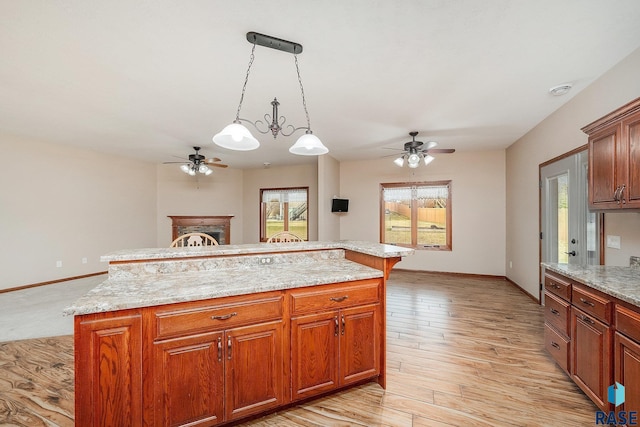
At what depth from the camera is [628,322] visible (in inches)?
59.0

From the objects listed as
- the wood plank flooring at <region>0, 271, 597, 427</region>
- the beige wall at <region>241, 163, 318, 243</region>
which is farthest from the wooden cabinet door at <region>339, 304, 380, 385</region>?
the beige wall at <region>241, 163, 318, 243</region>

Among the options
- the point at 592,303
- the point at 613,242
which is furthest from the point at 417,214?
the point at 592,303

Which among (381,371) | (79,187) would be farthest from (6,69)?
(381,371)

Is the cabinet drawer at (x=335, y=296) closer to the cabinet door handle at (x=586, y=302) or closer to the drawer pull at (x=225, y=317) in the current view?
the drawer pull at (x=225, y=317)

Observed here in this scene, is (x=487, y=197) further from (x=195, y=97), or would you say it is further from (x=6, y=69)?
(x=6, y=69)

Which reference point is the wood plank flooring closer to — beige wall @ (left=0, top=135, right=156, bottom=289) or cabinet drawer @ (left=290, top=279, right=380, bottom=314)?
cabinet drawer @ (left=290, top=279, right=380, bottom=314)

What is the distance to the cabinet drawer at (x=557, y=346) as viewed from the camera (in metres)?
2.09

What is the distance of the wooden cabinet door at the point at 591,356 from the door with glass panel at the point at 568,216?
1.25m

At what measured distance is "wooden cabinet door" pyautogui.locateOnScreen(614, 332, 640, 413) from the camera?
4.73 feet

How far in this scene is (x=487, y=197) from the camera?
5.51 metres

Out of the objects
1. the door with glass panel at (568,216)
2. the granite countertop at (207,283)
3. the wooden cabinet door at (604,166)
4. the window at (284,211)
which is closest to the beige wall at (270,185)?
the window at (284,211)

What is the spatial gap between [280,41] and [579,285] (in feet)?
9.76

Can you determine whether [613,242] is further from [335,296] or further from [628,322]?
[335,296]

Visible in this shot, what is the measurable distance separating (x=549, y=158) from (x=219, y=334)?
15.1ft
